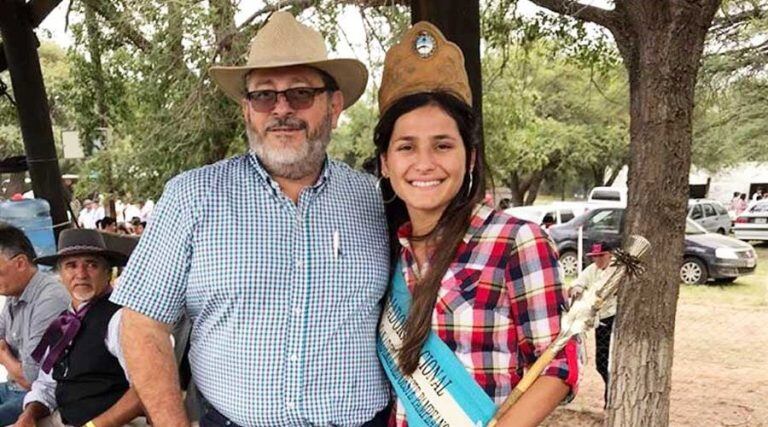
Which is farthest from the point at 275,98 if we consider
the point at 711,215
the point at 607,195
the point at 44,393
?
the point at 607,195

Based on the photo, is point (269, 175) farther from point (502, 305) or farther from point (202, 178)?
point (502, 305)

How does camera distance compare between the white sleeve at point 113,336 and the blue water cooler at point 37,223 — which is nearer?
the white sleeve at point 113,336

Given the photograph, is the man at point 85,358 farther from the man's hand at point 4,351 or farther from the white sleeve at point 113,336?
the man's hand at point 4,351

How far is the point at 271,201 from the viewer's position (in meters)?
1.97

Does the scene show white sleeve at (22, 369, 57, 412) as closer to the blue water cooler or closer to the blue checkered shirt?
the blue checkered shirt

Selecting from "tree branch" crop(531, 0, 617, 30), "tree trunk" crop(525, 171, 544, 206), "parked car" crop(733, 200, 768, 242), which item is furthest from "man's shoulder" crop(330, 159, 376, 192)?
"tree trunk" crop(525, 171, 544, 206)

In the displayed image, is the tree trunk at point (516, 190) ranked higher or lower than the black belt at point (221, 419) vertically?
lower

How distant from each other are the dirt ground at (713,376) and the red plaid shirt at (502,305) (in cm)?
537

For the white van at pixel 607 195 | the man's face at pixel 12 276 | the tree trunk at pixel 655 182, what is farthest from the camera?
the white van at pixel 607 195

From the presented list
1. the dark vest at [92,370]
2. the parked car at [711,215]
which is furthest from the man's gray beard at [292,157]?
the parked car at [711,215]

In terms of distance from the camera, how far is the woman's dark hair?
1.79 metres

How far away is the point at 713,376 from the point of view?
8445 mm

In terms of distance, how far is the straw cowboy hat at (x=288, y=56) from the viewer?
79.6 inches

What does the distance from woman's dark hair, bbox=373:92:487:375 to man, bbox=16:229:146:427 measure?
1.57m
